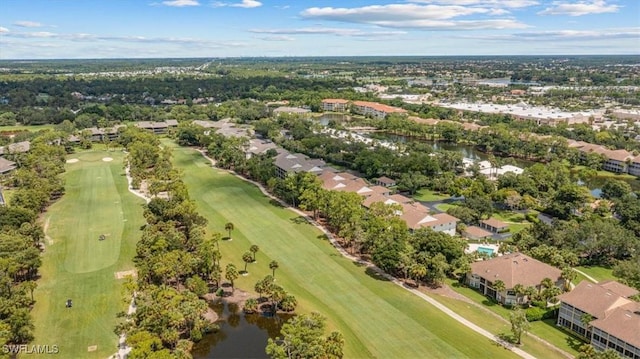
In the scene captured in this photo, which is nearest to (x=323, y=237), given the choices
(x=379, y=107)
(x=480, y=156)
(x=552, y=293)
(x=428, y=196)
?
(x=428, y=196)

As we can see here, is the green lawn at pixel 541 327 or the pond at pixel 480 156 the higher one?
the pond at pixel 480 156

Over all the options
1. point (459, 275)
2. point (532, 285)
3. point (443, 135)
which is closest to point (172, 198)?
point (459, 275)

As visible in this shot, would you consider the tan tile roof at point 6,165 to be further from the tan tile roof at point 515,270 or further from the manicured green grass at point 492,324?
the tan tile roof at point 515,270

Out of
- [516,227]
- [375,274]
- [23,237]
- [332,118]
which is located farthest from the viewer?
[332,118]

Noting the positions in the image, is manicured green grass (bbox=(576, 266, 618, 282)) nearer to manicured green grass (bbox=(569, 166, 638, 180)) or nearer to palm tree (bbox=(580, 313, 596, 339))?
palm tree (bbox=(580, 313, 596, 339))

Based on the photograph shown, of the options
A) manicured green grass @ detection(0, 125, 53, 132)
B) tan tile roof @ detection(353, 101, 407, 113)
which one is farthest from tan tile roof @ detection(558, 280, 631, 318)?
manicured green grass @ detection(0, 125, 53, 132)

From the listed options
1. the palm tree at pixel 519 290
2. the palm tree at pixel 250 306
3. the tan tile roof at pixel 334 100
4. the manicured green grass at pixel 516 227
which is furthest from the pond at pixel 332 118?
the palm tree at pixel 519 290

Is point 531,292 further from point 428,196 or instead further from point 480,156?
point 480,156
